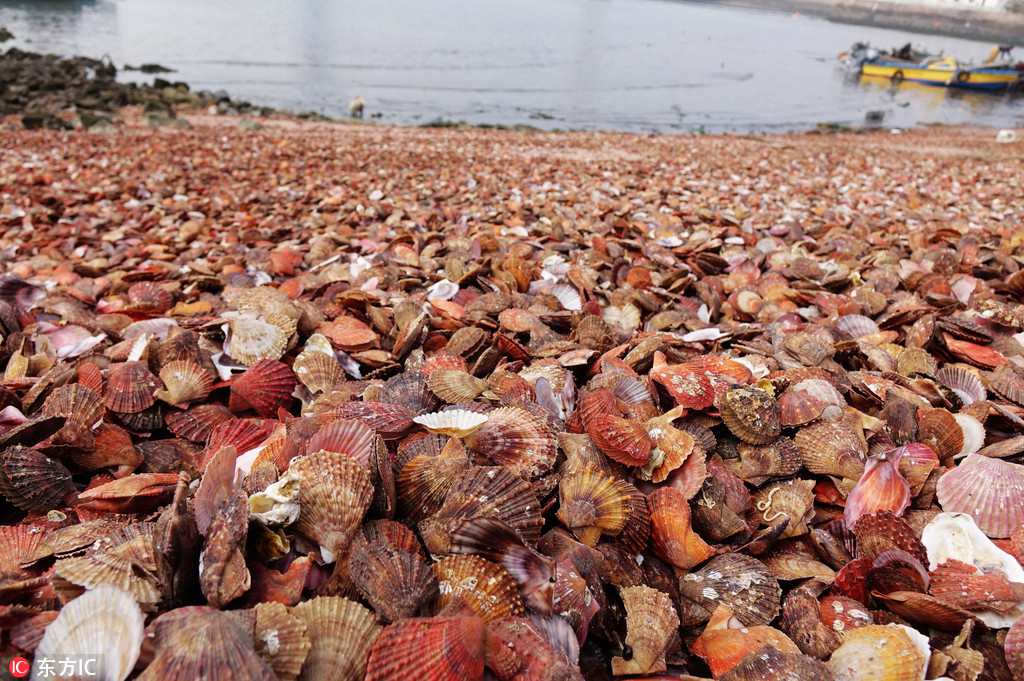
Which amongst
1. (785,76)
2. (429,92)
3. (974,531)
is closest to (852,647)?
(974,531)

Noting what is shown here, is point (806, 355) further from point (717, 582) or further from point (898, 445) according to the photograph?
point (717, 582)

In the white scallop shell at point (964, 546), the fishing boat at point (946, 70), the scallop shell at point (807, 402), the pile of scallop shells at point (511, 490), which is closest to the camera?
the pile of scallop shells at point (511, 490)

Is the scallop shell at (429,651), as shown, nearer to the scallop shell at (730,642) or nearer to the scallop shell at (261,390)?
the scallop shell at (730,642)

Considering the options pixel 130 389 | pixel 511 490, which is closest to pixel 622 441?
pixel 511 490

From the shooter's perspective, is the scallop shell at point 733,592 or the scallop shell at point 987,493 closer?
the scallop shell at point 733,592

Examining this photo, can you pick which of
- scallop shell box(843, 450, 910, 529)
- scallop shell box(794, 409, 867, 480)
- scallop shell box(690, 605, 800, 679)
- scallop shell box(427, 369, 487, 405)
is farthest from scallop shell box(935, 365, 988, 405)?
scallop shell box(427, 369, 487, 405)

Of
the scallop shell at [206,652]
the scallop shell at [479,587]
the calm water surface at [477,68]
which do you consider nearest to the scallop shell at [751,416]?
the scallop shell at [479,587]
